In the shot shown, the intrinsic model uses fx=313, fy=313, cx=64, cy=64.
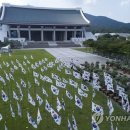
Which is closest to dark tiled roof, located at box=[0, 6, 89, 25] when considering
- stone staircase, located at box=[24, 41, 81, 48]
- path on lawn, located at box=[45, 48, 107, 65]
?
stone staircase, located at box=[24, 41, 81, 48]

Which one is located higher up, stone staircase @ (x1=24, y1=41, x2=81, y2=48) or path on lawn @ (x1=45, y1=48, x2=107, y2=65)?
path on lawn @ (x1=45, y1=48, x2=107, y2=65)

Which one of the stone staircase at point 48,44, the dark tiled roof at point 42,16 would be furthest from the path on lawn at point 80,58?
the dark tiled roof at point 42,16

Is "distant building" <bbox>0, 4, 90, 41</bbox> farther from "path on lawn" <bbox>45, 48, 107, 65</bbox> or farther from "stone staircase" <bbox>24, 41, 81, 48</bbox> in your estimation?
"path on lawn" <bbox>45, 48, 107, 65</bbox>

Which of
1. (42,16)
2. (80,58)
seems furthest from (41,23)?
(80,58)

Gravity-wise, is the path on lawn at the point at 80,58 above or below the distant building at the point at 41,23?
below

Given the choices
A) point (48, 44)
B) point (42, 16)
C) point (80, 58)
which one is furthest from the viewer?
point (42, 16)

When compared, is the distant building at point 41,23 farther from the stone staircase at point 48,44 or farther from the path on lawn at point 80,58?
the path on lawn at point 80,58

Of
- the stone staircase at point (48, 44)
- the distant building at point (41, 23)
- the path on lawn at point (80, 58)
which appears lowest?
the stone staircase at point (48, 44)

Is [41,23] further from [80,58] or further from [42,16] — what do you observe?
[80,58]

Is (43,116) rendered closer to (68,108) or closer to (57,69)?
(68,108)
